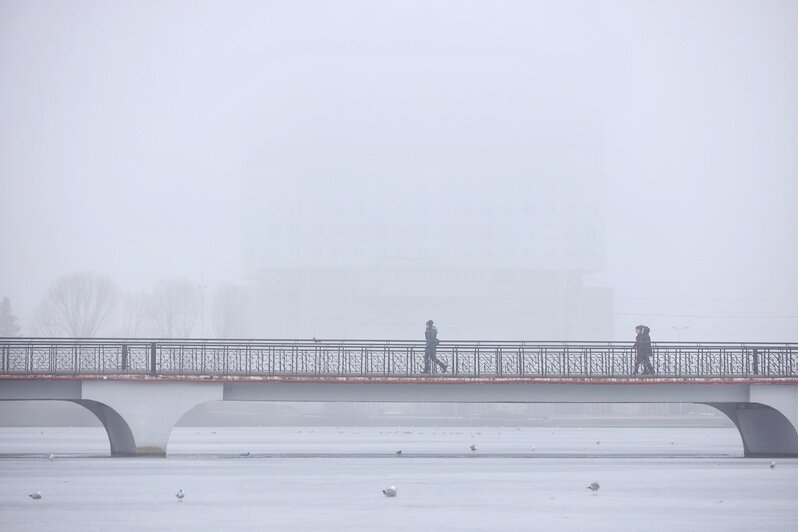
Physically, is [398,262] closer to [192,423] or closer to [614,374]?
[192,423]

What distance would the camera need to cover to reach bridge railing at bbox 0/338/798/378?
51031 millimetres

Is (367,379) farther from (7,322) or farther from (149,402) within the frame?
(7,322)

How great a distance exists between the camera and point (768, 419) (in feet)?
178

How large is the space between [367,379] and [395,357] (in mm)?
2815

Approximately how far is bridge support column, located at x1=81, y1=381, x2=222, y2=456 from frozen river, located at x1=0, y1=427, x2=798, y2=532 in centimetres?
113

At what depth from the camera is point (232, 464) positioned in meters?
48.1

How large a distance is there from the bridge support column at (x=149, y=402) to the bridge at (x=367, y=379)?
1.4 inches

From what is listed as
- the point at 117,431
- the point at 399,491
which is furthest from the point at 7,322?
the point at 399,491

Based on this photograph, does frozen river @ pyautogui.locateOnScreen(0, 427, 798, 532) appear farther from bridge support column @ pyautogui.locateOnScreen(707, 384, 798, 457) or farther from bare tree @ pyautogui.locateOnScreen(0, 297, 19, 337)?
bare tree @ pyautogui.locateOnScreen(0, 297, 19, 337)

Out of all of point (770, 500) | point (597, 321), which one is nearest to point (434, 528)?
point (770, 500)

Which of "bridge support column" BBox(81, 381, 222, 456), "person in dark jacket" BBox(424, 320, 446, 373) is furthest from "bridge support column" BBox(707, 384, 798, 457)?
"bridge support column" BBox(81, 381, 222, 456)

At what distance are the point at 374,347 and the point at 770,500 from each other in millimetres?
22108

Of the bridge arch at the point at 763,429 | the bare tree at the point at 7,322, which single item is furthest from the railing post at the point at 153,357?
the bare tree at the point at 7,322

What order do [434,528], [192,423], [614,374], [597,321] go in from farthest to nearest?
[597,321], [192,423], [614,374], [434,528]
